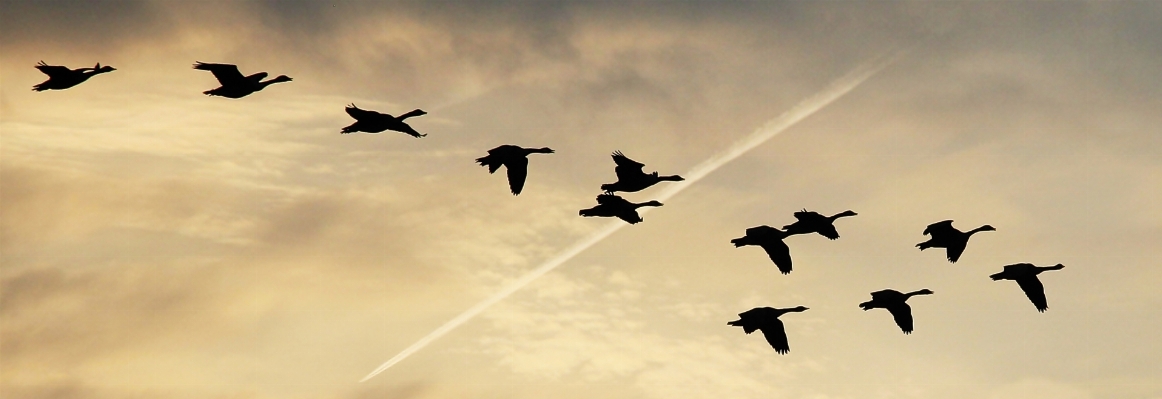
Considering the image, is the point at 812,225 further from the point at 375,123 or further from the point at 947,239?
the point at 375,123

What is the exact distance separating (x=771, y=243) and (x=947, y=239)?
223 inches

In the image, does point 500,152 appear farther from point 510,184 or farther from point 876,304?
point 876,304

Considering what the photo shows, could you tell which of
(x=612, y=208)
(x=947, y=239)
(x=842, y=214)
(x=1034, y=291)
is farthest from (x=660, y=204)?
(x=1034, y=291)

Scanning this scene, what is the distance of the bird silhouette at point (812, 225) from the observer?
38.8m

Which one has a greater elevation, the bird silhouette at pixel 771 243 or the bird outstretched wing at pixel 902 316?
the bird silhouette at pixel 771 243

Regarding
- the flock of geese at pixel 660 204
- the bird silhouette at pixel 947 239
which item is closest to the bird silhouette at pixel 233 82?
the flock of geese at pixel 660 204

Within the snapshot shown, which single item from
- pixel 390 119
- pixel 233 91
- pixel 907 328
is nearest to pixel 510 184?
pixel 390 119

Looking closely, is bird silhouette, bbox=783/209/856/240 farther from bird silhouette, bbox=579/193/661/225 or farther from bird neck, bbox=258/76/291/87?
bird neck, bbox=258/76/291/87

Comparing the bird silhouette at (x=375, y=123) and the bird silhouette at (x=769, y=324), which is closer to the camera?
the bird silhouette at (x=375, y=123)

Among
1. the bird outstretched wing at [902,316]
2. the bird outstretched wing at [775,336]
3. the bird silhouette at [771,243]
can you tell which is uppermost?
the bird silhouette at [771,243]

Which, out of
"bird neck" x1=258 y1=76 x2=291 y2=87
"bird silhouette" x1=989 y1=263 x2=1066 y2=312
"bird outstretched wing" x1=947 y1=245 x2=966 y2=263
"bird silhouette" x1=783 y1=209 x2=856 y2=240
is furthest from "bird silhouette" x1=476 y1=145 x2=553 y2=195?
"bird silhouette" x1=989 y1=263 x2=1066 y2=312

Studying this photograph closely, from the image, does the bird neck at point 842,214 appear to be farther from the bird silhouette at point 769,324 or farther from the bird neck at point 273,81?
the bird neck at point 273,81

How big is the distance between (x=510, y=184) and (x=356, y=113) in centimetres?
523

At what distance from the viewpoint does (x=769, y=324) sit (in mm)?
40438
